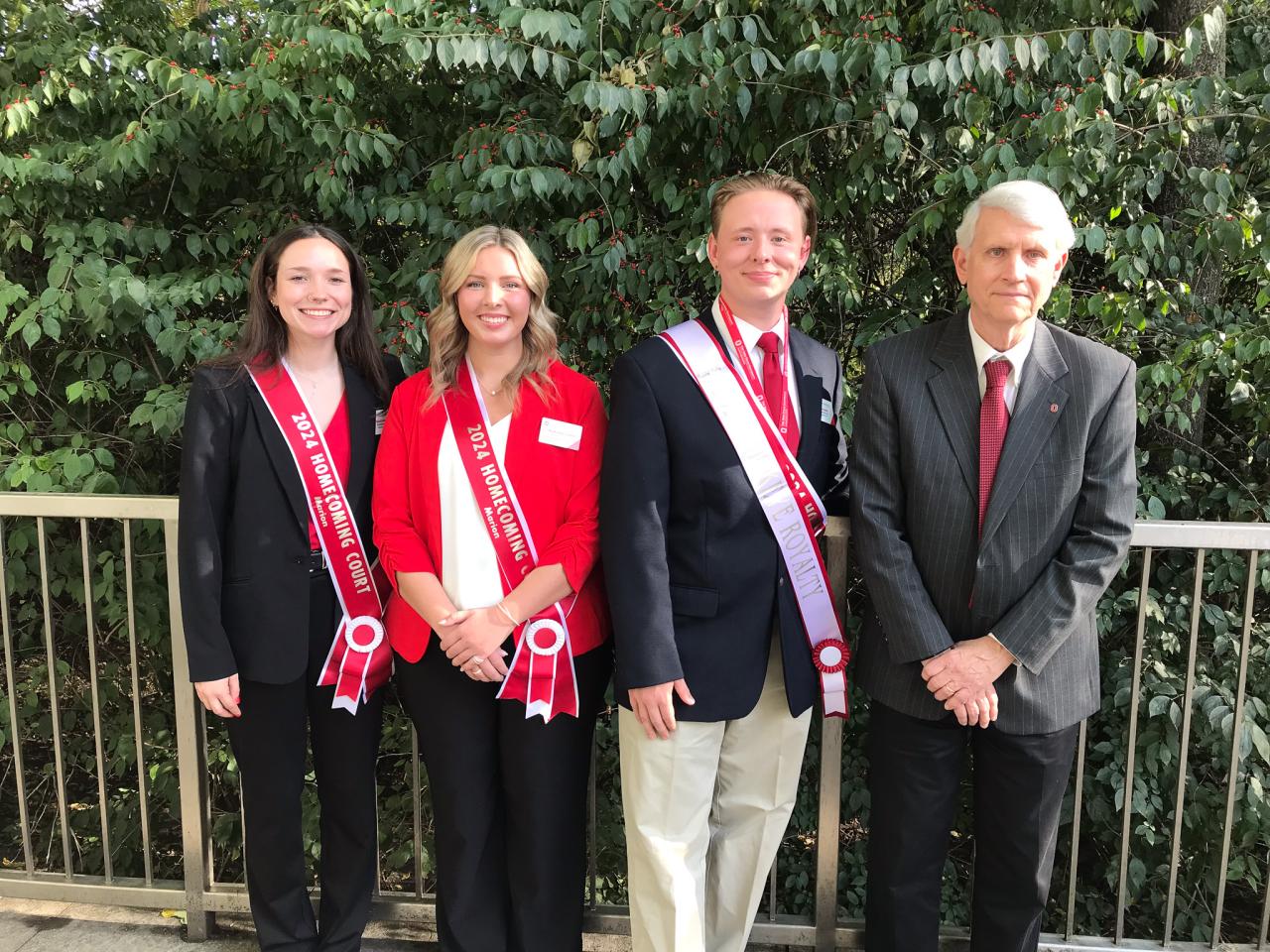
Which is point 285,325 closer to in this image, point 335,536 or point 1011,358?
point 335,536

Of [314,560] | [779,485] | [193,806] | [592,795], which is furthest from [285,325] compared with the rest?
[592,795]

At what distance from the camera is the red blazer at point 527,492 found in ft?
6.94

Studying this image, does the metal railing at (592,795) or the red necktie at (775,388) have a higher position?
the red necktie at (775,388)

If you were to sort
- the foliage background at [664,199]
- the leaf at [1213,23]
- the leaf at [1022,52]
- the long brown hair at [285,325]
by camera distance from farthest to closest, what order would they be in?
the foliage background at [664,199]
the leaf at [1022,52]
the leaf at [1213,23]
the long brown hair at [285,325]

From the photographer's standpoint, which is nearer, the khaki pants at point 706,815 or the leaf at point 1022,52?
the khaki pants at point 706,815

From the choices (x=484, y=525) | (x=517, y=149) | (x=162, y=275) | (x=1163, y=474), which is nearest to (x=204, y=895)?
(x=484, y=525)

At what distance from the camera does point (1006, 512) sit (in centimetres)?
194

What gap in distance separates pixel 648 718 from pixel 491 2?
2230 mm

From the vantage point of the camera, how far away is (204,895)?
8.59 feet

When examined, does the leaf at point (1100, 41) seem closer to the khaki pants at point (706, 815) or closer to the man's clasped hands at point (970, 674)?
the man's clasped hands at point (970, 674)

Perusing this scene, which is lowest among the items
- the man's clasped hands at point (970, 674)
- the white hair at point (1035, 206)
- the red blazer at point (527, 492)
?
the man's clasped hands at point (970, 674)

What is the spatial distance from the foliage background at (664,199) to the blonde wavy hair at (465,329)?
92 centimetres

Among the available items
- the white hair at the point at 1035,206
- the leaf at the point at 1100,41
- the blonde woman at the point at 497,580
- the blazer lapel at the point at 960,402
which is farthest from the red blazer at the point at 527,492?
the leaf at the point at 1100,41

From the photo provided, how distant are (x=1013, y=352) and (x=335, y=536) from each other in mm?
1536
